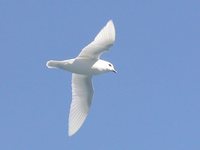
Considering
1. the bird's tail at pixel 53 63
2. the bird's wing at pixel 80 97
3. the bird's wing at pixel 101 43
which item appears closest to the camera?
the bird's wing at pixel 101 43

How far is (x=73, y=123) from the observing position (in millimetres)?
34812

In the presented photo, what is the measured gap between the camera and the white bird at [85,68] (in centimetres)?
3222

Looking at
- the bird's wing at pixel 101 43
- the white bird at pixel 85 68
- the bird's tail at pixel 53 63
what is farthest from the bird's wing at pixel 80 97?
the bird's tail at pixel 53 63

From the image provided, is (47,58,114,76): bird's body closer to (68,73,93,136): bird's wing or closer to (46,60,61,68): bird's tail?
(46,60,61,68): bird's tail

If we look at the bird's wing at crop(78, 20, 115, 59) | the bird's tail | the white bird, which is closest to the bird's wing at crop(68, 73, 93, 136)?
the white bird

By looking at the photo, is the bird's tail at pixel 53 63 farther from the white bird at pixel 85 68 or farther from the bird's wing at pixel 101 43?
the bird's wing at pixel 101 43

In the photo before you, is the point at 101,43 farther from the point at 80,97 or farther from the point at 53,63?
the point at 80,97

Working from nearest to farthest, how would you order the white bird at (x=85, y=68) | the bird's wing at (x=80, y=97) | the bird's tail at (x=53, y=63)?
the white bird at (x=85, y=68) → the bird's tail at (x=53, y=63) → the bird's wing at (x=80, y=97)

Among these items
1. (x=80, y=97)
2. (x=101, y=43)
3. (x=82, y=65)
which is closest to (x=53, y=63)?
(x=82, y=65)

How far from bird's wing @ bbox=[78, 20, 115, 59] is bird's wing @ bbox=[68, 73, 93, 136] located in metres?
2.52

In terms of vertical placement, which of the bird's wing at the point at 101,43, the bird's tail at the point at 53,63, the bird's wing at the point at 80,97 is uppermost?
the bird's wing at the point at 101,43

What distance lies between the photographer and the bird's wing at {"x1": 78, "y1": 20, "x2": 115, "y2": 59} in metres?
32.0

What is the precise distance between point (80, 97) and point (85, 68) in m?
2.59

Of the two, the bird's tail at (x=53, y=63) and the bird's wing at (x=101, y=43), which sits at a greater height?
the bird's wing at (x=101, y=43)
